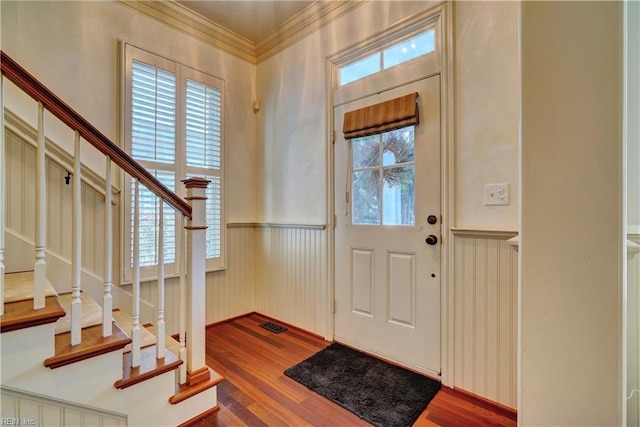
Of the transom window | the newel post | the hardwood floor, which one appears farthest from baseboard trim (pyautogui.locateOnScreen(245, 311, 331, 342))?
the transom window

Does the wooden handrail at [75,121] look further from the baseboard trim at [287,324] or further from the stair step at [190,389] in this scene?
the baseboard trim at [287,324]

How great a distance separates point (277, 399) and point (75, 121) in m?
1.79

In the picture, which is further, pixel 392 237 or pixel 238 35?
pixel 238 35

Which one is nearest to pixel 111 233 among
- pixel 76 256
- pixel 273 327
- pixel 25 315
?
pixel 76 256

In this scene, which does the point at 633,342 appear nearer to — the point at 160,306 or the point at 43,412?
the point at 160,306

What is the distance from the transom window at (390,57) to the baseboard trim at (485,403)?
7.28 ft

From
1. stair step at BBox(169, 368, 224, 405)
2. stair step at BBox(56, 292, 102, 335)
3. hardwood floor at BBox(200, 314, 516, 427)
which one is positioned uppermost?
stair step at BBox(56, 292, 102, 335)

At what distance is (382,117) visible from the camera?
2.03 metres

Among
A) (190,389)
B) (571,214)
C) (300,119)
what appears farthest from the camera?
(300,119)

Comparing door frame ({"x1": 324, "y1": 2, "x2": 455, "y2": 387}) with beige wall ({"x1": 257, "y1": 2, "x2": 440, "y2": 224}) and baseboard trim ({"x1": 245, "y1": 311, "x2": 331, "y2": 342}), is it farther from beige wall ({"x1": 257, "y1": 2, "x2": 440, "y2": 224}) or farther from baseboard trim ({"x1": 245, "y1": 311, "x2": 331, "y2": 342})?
baseboard trim ({"x1": 245, "y1": 311, "x2": 331, "y2": 342})

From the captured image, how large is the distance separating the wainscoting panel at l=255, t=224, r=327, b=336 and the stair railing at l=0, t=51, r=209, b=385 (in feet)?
3.73

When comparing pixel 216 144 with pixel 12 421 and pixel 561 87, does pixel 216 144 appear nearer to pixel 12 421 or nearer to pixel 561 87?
pixel 12 421

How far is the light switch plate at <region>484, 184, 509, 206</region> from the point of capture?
5.18 feet

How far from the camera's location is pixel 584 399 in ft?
1.69
